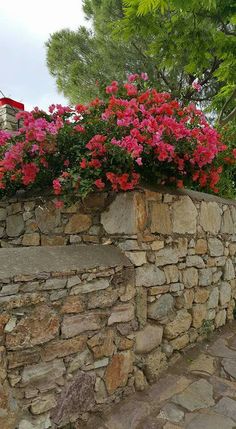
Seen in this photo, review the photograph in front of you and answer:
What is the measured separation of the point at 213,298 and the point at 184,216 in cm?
103

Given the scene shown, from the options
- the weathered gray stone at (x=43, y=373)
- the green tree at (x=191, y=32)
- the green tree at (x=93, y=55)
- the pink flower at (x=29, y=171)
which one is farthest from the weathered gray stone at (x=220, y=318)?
the green tree at (x=93, y=55)

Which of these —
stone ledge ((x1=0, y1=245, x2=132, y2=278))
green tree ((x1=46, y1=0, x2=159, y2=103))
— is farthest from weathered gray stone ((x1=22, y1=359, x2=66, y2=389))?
green tree ((x1=46, y1=0, x2=159, y2=103))

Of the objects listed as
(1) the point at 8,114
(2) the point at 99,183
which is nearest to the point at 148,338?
(2) the point at 99,183

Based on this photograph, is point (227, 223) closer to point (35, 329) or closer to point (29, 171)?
point (29, 171)

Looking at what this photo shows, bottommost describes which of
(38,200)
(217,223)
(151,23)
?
(217,223)

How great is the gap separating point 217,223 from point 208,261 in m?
0.43

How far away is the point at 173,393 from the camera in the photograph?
2.64m

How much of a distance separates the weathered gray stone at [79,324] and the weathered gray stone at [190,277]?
1097 millimetres

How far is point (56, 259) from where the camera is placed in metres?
2.27

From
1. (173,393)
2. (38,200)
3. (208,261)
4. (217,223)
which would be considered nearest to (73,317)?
(173,393)

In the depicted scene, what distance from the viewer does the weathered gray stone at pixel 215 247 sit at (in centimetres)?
357

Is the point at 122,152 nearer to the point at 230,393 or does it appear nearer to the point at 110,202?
the point at 110,202

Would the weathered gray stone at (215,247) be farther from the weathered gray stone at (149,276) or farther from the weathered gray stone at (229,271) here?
the weathered gray stone at (149,276)

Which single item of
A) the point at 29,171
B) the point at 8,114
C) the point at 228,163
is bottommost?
the point at 29,171
